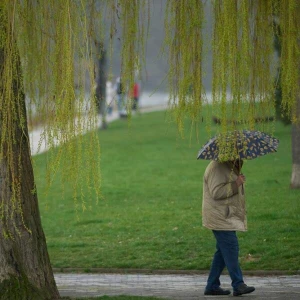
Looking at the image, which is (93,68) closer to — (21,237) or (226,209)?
(21,237)

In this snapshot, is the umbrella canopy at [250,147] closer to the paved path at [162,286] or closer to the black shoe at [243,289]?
the black shoe at [243,289]

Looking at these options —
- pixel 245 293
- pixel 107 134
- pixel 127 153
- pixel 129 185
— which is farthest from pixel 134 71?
pixel 107 134

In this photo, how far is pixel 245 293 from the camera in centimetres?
916

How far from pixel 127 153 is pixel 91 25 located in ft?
67.5

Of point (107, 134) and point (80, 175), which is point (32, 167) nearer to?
point (80, 175)

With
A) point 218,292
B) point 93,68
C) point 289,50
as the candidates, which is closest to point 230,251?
point 218,292

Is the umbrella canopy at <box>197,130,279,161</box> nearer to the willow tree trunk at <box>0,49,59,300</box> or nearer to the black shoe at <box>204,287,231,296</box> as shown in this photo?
the black shoe at <box>204,287,231,296</box>

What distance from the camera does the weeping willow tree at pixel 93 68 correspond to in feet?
23.7

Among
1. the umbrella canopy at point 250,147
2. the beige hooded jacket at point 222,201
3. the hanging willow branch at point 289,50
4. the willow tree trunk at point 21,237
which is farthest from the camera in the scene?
the beige hooded jacket at point 222,201

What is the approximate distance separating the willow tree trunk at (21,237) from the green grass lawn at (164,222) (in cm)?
22

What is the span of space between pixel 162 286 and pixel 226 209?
171 centimetres

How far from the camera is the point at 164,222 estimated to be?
14461mm

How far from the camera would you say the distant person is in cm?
895

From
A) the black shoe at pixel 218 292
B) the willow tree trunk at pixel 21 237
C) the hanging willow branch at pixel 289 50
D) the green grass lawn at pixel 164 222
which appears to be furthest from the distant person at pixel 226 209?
the willow tree trunk at pixel 21 237
